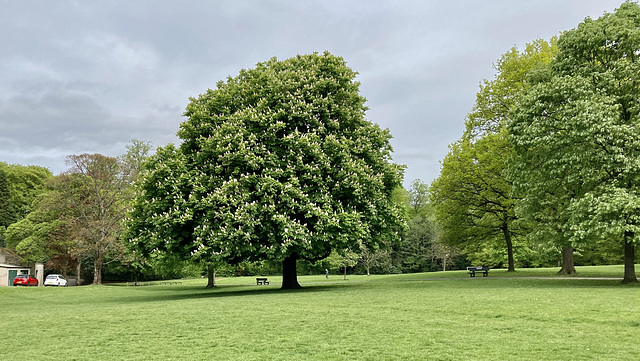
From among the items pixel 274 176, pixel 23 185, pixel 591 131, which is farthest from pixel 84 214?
pixel 591 131

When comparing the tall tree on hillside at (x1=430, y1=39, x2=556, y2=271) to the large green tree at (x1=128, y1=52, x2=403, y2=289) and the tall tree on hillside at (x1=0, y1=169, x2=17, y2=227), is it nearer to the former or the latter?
the large green tree at (x1=128, y1=52, x2=403, y2=289)

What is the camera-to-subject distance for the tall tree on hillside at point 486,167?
108 ft

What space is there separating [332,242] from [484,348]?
14.5m

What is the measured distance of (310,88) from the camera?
24.9 m

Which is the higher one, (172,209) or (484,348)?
(172,209)

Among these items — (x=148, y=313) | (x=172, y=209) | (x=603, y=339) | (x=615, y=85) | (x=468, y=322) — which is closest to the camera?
(x=603, y=339)

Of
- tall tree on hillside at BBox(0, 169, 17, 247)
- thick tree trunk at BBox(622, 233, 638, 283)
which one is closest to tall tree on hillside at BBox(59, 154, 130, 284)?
tall tree on hillside at BBox(0, 169, 17, 247)

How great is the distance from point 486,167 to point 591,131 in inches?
543

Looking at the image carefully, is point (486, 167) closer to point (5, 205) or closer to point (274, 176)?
point (274, 176)

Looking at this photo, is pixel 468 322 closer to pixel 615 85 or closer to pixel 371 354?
pixel 371 354

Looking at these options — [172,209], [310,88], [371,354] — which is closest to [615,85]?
[310,88]

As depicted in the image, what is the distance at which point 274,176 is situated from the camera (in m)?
22.1

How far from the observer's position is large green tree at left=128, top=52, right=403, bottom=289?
21.6 m

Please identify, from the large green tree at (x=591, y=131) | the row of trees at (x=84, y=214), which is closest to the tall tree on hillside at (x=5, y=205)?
the row of trees at (x=84, y=214)
